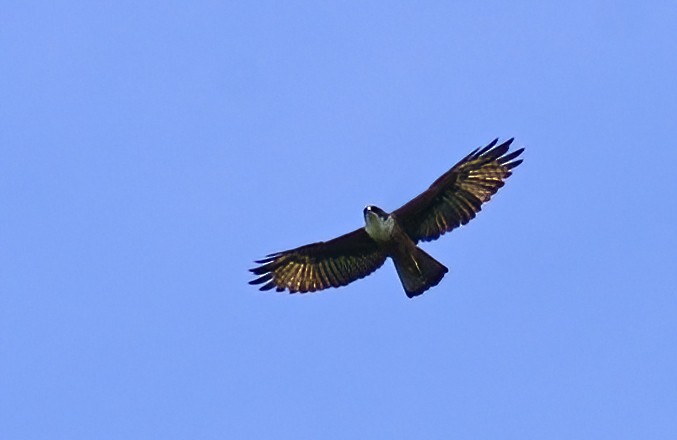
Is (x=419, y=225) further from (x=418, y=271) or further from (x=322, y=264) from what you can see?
(x=322, y=264)

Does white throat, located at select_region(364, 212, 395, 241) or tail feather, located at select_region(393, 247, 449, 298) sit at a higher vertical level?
white throat, located at select_region(364, 212, 395, 241)

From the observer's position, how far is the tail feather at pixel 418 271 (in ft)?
71.4

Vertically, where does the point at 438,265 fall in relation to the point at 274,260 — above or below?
below

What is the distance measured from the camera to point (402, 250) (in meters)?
22.0

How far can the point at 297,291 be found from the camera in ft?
75.6

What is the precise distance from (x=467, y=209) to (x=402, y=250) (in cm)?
119

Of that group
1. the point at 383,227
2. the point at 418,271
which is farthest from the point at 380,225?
the point at 418,271

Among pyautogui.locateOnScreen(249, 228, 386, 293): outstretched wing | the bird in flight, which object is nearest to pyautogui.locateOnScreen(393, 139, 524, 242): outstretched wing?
the bird in flight

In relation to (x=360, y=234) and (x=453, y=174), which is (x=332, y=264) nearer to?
(x=360, y=234)

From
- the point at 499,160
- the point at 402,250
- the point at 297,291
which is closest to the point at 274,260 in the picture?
the point at 297,291

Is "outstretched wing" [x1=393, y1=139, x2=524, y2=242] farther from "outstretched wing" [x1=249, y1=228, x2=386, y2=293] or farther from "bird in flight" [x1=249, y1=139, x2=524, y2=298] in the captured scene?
"outstretched wing" [x1=249, y1=228, x2=386, y2=293]

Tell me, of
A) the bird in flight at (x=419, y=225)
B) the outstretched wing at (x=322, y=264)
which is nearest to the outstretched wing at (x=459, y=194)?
the bird in flight at (x=419, y=225)

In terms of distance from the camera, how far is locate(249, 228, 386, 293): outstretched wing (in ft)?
73.9

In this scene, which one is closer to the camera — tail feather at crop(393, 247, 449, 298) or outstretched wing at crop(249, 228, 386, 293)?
tail feather at crop(393, 247, 449, 298)
